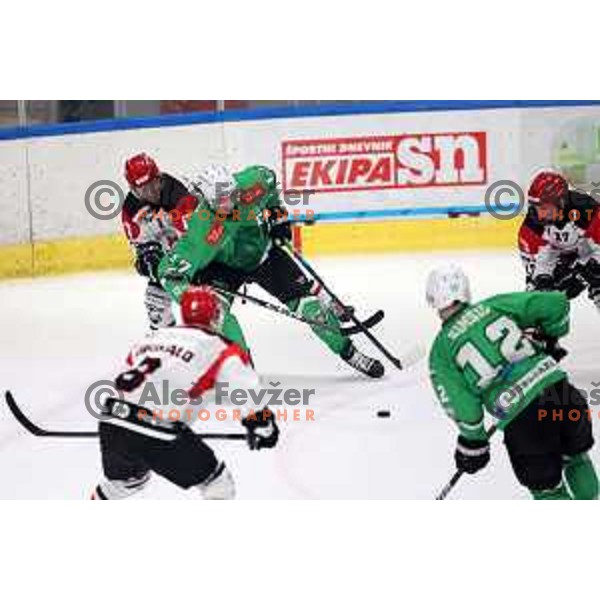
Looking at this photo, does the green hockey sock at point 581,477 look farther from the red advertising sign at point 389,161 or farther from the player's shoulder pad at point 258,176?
the player's shoulder pad at point 258,176

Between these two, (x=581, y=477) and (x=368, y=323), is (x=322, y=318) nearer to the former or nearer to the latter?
(x=368, y=323)

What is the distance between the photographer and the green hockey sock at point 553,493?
310 cm

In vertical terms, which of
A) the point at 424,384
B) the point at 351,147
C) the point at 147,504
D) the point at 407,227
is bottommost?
the point at 147,504

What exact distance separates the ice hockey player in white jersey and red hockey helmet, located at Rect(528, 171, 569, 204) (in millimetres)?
1076

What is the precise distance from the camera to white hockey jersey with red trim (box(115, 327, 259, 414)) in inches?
114

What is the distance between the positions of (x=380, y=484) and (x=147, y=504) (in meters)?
0.60

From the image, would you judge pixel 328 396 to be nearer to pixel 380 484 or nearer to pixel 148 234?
pixel 380 484

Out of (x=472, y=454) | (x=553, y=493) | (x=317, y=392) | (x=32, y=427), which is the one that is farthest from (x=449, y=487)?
(x=32, y=427)

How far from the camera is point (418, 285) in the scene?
354 centimetres

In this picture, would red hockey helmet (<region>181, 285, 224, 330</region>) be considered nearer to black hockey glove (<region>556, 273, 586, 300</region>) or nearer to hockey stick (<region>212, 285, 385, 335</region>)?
hockey stick (<region>212, 285, 385, 335</region>)

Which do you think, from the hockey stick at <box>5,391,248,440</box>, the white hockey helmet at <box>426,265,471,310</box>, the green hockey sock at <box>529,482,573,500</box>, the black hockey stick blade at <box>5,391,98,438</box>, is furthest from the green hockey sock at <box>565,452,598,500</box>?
the black hockey stick blade at <box>5,391,98,438</box>

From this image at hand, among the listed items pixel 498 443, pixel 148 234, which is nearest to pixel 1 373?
pixel 148 234

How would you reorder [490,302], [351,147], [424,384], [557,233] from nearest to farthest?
[490,302], [424,384], [557,233], [351,147]

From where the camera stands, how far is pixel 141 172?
3.48 metres
